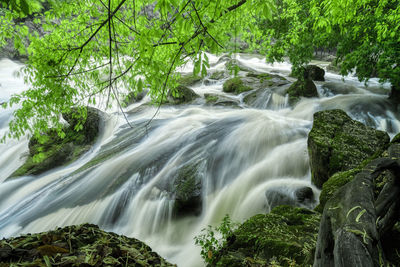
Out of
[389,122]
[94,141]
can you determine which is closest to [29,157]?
[94,141]

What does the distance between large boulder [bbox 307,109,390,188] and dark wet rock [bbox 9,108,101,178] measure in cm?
698

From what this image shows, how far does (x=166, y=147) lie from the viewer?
7.53 meters

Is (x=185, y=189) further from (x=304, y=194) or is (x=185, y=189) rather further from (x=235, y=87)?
(x=235, y=87)

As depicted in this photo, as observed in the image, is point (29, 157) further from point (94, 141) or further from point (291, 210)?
A: point (291, 210)

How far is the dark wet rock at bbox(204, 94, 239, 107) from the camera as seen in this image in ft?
38.7

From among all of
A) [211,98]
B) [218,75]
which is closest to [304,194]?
[211,98]

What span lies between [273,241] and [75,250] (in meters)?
1.85

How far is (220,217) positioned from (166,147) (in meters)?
3.45

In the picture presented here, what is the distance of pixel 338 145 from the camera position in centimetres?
468

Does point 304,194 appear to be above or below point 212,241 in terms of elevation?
below

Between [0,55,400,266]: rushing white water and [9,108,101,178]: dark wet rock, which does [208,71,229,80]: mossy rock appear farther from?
[9,108,101,178]: dark wet rock

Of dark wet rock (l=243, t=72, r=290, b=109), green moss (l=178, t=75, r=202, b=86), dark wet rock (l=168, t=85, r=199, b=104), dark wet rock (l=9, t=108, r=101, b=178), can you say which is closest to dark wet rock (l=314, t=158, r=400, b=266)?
dark wet rock (l=9, t=108, r=101, b=178)

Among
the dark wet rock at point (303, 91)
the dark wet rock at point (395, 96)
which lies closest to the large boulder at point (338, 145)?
the dark wet rock at point (303, 91)

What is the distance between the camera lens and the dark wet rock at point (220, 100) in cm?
1180
